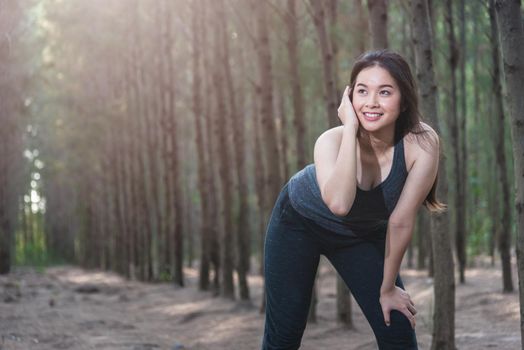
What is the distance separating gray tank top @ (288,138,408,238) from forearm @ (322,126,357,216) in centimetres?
13

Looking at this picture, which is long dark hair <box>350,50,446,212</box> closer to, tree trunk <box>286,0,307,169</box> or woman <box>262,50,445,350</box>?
woman <box>262,50,445,350</box>

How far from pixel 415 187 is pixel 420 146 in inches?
6.1

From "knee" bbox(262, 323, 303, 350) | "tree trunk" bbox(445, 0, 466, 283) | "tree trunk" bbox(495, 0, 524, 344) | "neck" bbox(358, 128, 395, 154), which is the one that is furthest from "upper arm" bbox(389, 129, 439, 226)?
"tree trunk" bbox(445, 0, 466, 283)

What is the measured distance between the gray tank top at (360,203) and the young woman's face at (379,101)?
0.40 feet

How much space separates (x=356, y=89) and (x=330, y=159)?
0.28 m

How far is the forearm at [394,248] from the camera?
286cm

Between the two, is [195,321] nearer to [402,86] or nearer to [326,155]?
[326,155]

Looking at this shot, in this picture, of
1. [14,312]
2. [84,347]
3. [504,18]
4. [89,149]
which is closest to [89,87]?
[89,149]

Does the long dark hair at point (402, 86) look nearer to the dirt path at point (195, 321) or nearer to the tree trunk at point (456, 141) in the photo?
the dirt path at point (195, 321)

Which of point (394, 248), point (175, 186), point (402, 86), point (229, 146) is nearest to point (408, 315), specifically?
point (394, 248)

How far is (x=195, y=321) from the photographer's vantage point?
33.1ft

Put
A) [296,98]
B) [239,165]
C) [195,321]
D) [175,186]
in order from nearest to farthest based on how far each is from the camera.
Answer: [296,98] → [195,321] → [239,165] → [175,186]

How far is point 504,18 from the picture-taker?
4121 mm

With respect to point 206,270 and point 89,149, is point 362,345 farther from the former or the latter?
point 89,149
